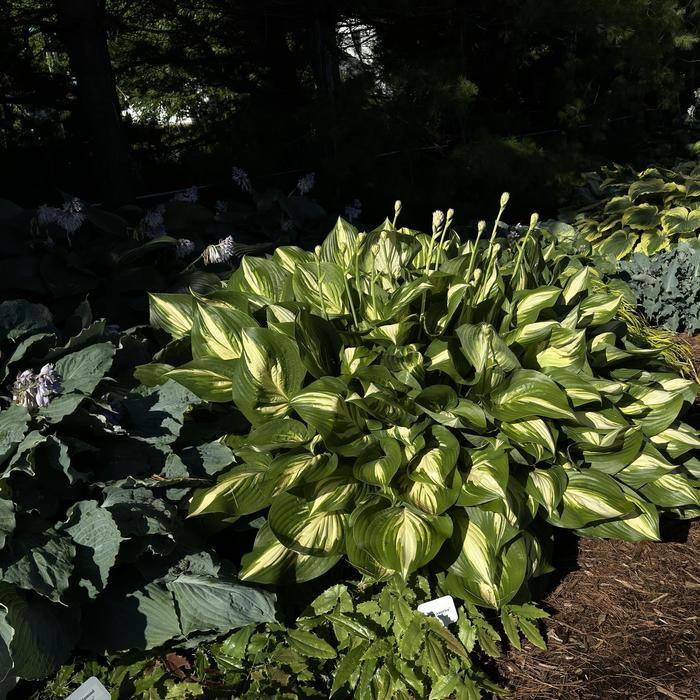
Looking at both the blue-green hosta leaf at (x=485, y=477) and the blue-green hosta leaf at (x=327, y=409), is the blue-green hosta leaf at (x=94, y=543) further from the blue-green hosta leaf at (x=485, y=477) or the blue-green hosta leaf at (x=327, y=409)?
the blue-green hosta leaf at (x=485, y=477)

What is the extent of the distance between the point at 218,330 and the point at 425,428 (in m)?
0.77

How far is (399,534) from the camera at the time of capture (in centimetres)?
218

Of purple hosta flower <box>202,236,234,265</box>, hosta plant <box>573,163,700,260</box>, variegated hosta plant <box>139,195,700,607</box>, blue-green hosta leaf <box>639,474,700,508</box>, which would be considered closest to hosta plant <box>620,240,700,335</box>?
hosta plant <box>573,163,700,260</box>

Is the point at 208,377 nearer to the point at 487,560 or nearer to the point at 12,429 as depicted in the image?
the point at 12,429

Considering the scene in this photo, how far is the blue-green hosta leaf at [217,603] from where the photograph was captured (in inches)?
81.7

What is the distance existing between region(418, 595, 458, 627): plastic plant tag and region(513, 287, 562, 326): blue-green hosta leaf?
0.96 metres

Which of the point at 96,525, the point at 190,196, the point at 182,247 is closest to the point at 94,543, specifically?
the point at 96,525

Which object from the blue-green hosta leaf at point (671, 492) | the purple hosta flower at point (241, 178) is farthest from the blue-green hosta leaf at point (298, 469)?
the purple hosta flower at point (241, 178)

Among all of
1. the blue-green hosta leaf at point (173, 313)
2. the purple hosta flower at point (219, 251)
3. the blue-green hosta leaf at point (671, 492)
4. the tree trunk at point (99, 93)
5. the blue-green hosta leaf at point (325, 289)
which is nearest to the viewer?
the blue-green hosta leaf at point (671, 492)

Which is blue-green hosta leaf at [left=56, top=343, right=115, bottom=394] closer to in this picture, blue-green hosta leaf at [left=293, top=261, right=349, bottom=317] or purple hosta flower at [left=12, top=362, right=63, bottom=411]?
purple hosta flower at [left=12, top=362, right=63, bottom=411]

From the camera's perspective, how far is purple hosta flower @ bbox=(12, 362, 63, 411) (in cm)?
209

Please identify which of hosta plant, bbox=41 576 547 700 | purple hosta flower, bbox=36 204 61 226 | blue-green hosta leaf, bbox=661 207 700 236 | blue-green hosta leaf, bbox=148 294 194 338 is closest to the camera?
hosta plant, bbox=41 576 547 700

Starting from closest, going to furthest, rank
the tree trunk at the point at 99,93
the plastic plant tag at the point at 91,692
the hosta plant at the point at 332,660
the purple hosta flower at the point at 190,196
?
1. the plastic plant tag at the point at 91,692
2. the hosta plant at the point at 332,660
3. the purple hosta flower at the point at 190,196
4. the tree trunk at the point at 99,93

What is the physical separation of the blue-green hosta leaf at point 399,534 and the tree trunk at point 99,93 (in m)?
3.85
